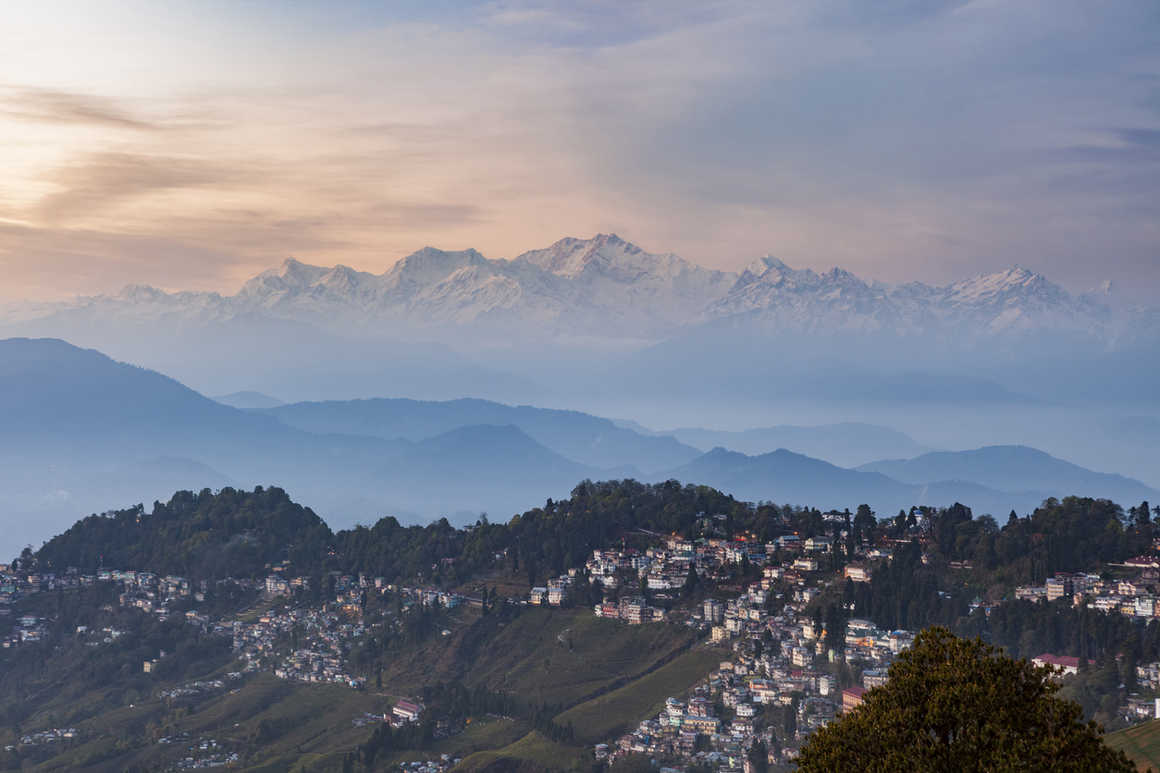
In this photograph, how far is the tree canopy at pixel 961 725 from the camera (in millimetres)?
24578

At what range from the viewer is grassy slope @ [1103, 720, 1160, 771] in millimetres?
52625

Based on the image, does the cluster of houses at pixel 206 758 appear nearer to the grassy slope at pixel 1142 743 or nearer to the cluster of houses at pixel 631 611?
the cluster of houses at pixel 631 611

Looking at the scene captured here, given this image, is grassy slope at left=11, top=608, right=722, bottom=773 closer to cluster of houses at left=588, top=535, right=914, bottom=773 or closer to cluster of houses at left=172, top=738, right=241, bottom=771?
cluster of houses at left=172, top=738, right=241, bottom=771

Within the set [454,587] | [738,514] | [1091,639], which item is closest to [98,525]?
[454,587]

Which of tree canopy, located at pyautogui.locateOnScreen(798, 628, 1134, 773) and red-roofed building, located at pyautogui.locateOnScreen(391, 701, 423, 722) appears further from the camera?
red-roofed building, located at pyautogui.locateOnScreen(391, 701, 423, 722)

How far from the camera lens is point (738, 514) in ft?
465

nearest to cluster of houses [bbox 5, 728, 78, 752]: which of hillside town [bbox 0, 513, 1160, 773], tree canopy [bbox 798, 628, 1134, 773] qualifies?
hillside town [bbox 0, 513, 1160, 773]

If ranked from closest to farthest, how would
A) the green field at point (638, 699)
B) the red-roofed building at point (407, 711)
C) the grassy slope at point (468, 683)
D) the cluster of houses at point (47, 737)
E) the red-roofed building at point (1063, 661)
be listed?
the red-roofed building at point (1063, 661) → the green field at point (638, 699) → the grassy slope at point (468, 683) → the red-roofed building at point (407, 711) → the cluster of houses at point (47, 737)

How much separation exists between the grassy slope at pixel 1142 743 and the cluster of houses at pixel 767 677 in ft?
53.2

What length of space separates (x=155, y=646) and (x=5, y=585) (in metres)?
33.9

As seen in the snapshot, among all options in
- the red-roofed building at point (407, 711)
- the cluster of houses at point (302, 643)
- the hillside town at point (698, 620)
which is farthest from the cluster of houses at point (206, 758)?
the cluster of houses at point (302, 643)

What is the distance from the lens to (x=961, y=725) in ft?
85.3

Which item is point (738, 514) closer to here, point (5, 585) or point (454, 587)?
point (454, 587)

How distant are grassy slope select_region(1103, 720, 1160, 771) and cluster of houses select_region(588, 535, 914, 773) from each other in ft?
53.2
